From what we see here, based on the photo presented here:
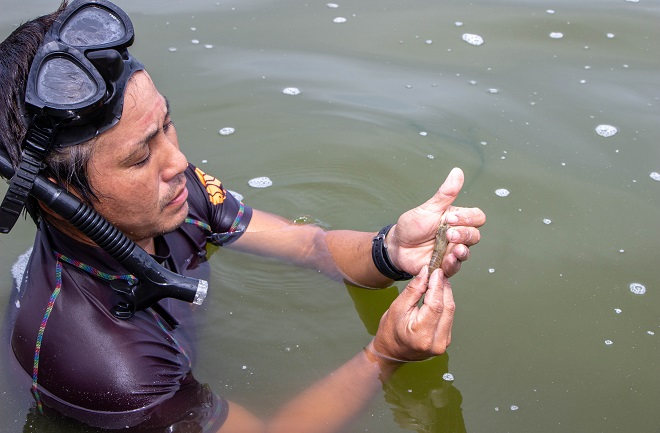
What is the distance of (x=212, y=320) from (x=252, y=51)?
208 cm

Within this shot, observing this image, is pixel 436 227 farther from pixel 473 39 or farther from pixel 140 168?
pixel 473 39

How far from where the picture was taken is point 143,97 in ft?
6.33

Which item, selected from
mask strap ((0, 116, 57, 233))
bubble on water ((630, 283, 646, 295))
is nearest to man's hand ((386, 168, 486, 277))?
bubble on water ((630, 283, 646, 295))

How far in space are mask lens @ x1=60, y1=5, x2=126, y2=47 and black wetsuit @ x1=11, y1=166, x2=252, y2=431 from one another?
517mm

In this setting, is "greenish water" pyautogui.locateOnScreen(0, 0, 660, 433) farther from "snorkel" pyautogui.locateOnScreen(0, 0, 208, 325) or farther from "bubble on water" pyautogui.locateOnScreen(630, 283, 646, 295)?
"snorkel" pyautogui.locateOnScreen(0, 0, 208, 325)

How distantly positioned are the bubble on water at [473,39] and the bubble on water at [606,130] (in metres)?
0.99

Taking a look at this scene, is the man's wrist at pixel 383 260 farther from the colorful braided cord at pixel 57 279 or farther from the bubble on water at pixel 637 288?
the bubble on water at pixel 637 288

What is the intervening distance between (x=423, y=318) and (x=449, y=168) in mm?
1466

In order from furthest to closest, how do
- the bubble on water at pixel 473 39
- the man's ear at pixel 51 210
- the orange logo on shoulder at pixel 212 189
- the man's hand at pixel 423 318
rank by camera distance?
the bubble on water at pixel 473 39 < the orange logo on shoulder at pixel 212 189 < the man's hand at pixel 423 318 < the man's ear at pixel 51 210

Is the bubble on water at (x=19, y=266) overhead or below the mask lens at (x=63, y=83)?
below

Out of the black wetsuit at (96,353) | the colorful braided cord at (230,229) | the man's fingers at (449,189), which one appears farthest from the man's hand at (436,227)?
the black wetsuit at (96,353)

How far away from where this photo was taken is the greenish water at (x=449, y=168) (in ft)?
8.48

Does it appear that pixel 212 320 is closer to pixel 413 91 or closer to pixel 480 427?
pixel 480 427

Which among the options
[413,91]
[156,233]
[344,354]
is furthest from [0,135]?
[413,91]
